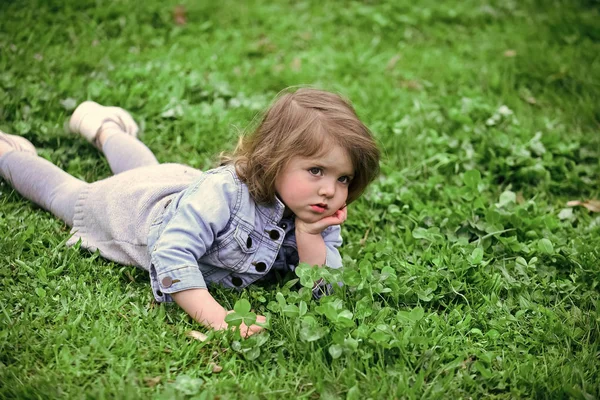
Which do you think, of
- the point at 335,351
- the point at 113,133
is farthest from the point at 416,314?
the point at 113,133

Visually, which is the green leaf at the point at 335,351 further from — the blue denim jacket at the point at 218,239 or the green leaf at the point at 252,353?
the blue denim jacket at the point at 218,239

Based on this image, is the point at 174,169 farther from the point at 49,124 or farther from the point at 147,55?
the point at 147,55

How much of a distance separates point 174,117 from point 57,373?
1.95 m

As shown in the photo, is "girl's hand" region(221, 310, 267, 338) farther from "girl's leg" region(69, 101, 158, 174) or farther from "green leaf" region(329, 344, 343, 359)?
"girl's leg" region(69, 101, 158, 174)

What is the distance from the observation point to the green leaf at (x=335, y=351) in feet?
7.64

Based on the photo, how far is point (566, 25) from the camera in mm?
5273

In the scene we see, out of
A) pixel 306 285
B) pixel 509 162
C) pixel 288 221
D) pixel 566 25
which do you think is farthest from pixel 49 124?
pixel 566 25

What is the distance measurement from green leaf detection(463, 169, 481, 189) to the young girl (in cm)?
93

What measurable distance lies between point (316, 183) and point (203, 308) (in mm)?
628

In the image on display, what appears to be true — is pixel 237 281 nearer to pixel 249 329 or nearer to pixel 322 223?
pixel 249 329

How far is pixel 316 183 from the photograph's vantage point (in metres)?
2.55

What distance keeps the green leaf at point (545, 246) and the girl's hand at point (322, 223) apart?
0.98 m

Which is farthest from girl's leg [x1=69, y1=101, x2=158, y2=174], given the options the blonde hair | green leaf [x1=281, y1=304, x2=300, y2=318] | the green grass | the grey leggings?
green leaf [x1=281, y1=304, x2=300, y2=318]

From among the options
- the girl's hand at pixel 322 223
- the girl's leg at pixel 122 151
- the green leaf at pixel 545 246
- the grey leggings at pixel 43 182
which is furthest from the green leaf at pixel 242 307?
the green leaf at pixel 545 246
